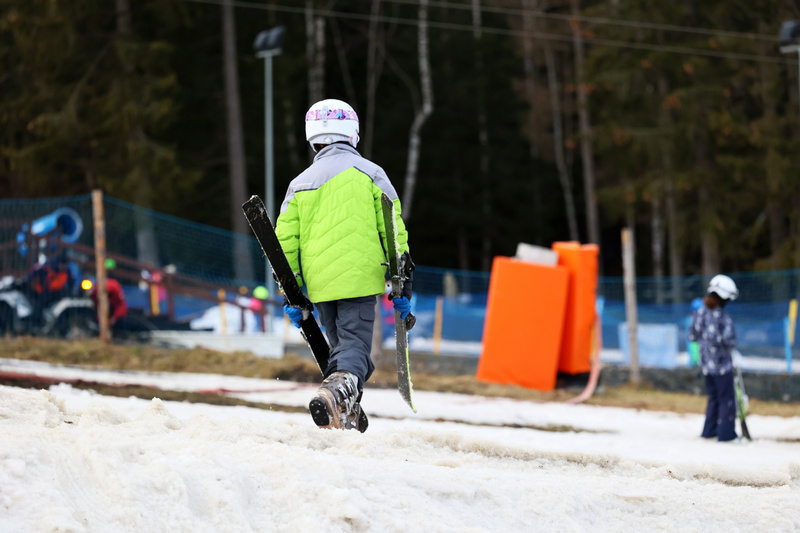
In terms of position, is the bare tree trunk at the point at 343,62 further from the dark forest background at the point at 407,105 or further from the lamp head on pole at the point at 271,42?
the lamp head on pole at the point at 271,42

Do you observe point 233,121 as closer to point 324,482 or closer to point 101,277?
point 101,277

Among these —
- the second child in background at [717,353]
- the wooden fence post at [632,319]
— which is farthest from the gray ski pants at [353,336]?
the wooden fence post at [632,319]

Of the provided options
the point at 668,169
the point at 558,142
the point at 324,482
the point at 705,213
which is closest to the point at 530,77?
the point at 558,142

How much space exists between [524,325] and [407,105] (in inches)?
1046

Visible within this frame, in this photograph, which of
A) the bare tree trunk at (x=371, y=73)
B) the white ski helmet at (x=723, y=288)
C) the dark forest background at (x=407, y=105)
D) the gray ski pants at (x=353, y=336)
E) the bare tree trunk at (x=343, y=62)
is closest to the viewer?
the gray ski pants at (x=353, y=336)

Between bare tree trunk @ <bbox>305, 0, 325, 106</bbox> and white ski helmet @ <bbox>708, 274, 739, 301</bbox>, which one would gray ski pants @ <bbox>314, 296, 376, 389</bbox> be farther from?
bare tree trunk @ <bbox>305, 0, 325, 106</bbox>

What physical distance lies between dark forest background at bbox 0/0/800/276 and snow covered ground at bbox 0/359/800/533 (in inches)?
693

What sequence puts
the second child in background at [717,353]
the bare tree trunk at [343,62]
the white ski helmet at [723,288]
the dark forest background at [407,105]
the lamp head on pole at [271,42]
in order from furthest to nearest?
the bare tree trunk at [343,62]
the dark forest background at [407,105]
the lamp head on pole at [271,42]
the white ski helmet at [723,288]
the second child in background at [717,353]

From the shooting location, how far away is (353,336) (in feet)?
15.6

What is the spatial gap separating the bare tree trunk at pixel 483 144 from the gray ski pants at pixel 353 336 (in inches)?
1333

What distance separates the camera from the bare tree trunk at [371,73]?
33.9 m

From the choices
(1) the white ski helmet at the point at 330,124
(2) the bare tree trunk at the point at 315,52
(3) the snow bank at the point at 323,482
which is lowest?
(3) the snow bank at the point at 323,482

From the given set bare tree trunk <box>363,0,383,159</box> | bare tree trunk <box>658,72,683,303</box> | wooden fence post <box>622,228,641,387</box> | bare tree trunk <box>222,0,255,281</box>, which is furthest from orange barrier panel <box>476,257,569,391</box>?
bare tree trunk <box>363,0,383,159</box>

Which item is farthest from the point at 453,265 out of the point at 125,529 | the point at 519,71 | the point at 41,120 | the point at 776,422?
the point at 125,529
